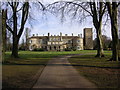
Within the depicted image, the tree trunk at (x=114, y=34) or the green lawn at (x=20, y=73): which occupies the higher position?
the tree trunk at (x=114, y=34)

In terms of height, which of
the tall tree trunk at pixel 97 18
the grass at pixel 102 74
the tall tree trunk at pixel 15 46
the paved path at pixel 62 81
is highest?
the tall tree trunk at pixel 97 18

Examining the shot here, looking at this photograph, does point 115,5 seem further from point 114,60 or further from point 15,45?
point 15,45

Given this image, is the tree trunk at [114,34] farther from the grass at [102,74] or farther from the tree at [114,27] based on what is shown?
the grass at [102,74]

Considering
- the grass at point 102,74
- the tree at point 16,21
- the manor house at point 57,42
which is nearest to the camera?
the grass at point 102,74

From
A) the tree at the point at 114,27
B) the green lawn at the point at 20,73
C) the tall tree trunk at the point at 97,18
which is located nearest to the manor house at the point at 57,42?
the tall tree trunk at the point at 97,18

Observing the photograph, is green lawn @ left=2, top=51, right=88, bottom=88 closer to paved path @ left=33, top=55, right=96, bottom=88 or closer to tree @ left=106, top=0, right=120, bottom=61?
paved path @ left=33, top=55, right=96, bottom=88

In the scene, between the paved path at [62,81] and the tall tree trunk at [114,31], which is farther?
the tall tree trunk at [114,31]

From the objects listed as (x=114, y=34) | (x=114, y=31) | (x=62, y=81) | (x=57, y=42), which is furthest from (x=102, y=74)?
(x=57, y=42)

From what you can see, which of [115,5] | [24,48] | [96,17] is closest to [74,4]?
[96,17]

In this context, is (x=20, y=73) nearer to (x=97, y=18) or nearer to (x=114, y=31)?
(x=114, y=31)

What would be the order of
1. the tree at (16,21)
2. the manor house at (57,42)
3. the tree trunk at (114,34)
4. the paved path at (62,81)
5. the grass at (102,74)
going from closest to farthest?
the paved path at (62,81)
the grass at (102,74)
the tree trunk at (114,34)
the tree at (16,21)
the manor house at (57,42)

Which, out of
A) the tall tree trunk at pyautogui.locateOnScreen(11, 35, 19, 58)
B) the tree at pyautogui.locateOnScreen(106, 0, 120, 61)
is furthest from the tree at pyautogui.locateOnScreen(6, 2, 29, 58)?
the tree at pyautogui.locateOnScreen(106, 0, 120, 61)

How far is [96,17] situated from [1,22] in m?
14.0

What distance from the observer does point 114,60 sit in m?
17.8
